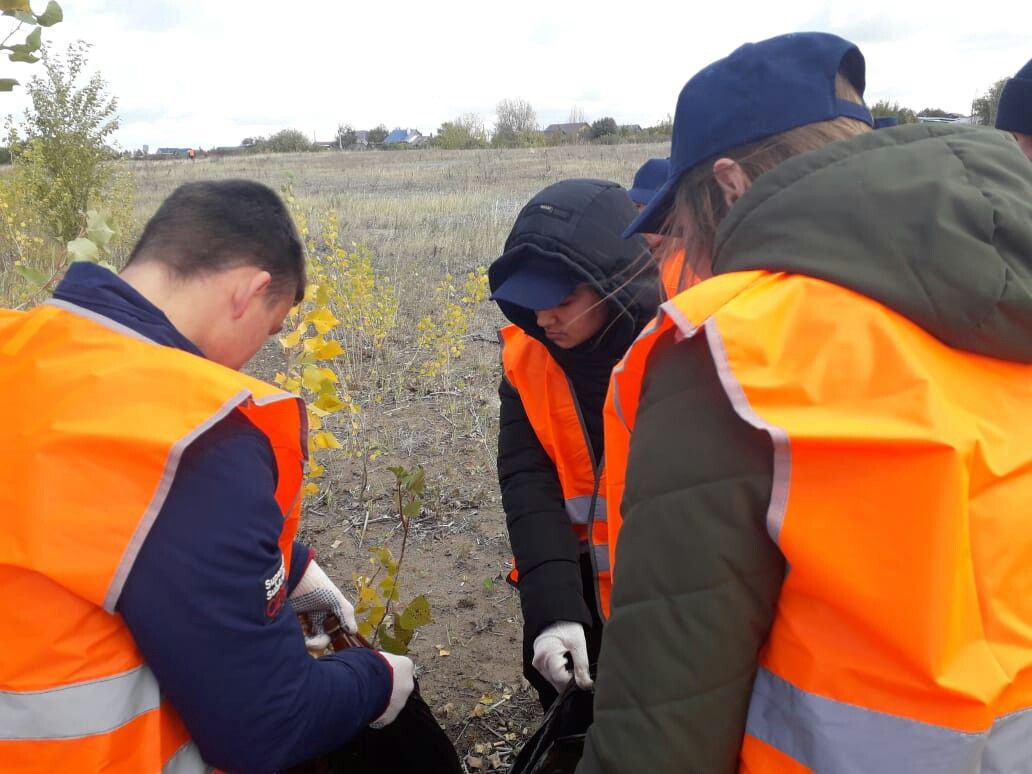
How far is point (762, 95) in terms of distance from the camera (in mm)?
1055

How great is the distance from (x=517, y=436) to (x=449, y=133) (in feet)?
123

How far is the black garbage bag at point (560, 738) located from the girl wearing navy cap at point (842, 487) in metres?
0.68

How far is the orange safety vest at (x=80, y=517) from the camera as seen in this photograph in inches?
37.9

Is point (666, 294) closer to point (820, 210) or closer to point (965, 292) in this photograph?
point (820, 210)

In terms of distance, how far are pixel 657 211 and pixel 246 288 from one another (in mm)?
694

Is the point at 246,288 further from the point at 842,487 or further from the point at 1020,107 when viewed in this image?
the point at 1020,107

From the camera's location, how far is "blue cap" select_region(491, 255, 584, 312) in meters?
1.83

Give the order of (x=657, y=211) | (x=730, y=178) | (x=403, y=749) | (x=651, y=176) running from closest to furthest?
(x=730, y=178) < (x=657, y=211) < (x=403, y=749) < (x=651, y=176)

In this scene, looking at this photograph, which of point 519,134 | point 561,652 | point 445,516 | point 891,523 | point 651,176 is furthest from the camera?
point 519,134

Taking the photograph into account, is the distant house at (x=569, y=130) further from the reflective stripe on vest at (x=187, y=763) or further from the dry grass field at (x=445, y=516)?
the reflective stripe on vest at (x=187, y=763)

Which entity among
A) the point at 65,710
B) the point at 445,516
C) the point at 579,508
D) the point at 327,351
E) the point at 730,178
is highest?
the point at 730,178

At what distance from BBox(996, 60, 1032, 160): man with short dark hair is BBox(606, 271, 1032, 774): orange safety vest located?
2319 mm

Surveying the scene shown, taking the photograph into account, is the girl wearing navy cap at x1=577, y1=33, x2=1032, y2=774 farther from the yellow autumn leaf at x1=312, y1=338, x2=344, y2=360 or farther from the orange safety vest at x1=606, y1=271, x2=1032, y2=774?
the yellow autumn leaf at x1=312, y1=338, x2=344, y2=360

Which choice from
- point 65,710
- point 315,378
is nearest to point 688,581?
point 65,710
